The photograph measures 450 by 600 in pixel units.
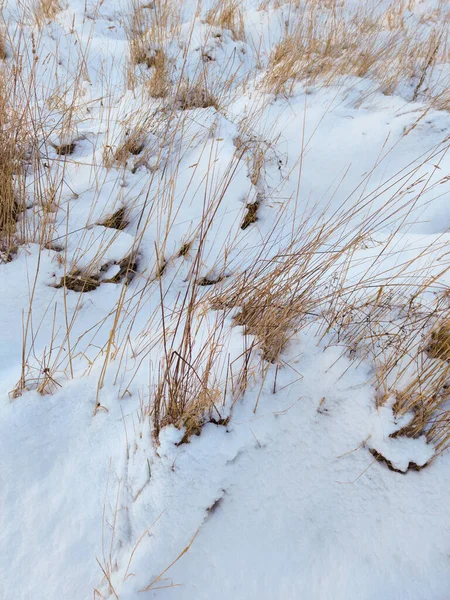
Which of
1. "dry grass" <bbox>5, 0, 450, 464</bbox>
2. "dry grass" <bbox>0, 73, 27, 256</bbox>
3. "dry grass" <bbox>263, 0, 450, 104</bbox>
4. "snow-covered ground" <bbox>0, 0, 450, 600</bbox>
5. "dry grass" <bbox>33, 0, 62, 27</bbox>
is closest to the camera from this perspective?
"snow-covered ground" <bbox>0, 0, 450, 600</bbox>

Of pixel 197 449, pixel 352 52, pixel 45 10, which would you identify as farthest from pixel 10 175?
pixel 352 52

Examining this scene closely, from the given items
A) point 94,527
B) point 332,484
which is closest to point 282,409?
point 332,484

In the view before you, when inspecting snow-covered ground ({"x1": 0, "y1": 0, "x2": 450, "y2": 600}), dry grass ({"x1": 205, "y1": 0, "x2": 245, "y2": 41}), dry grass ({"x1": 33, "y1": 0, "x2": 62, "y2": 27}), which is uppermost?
dry grass ({"x1": 205, "y1": 0, "x2": 245, "y2": 41})

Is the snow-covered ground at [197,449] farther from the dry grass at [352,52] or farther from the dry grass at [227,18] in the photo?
the dry grass at [227,18]

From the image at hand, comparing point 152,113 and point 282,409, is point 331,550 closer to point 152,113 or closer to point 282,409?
point 282,409

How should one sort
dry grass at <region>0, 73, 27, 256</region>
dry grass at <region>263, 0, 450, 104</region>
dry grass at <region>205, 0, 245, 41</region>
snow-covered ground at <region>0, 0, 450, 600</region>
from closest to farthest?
snow-covered ground at <region>0, 0, 450, 600</region>
dry grass at <region>0, 73, 27, 256</region>
dry grass at <region>263, 0, 450, 104</region>
dry grass at <region>205, 0, 245, 41</region>

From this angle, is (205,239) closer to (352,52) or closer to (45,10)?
(352,52)

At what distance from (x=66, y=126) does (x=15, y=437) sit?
1.77m

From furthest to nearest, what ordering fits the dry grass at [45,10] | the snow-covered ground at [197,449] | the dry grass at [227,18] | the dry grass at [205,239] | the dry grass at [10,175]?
the dry grass at [227,18], the dry grass at [45,10], the dry grass at [10,175], the dry grass at [205,239], the snow-covered ground at [197,449]

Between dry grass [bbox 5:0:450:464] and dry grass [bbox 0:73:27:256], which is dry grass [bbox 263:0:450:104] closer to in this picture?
dry grass [bbox 5:0:450:464]

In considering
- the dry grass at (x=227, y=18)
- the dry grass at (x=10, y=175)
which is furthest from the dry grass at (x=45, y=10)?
the dry grass at (x=10, y=175)

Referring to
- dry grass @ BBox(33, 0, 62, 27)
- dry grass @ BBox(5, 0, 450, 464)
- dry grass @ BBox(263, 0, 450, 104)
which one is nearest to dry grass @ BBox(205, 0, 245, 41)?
dry grass @ BBox(5, 0, 450, 464)

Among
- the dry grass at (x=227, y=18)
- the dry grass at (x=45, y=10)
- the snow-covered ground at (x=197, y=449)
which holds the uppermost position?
the dry grass at (x=227, y=18)

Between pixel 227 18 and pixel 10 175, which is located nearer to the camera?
pixel 10 175
